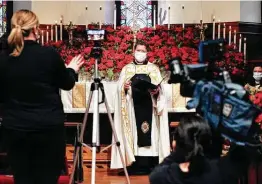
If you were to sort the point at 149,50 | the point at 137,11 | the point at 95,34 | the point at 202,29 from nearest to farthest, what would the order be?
the point at 95,34 → the point at 149,50 → the point at 202,29 → the point at 137,11

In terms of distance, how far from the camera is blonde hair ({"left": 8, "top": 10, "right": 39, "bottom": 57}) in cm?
320

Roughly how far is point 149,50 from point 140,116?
43.8 inches

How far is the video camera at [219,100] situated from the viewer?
2.27 meters

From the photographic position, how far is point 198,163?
2354 mm

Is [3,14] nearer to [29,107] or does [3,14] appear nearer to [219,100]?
[29,107]

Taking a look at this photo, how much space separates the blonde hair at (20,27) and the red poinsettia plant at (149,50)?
380 cm

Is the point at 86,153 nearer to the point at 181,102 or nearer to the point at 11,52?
the point at 181,102

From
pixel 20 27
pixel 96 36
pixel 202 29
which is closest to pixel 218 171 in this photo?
pixel 20 27

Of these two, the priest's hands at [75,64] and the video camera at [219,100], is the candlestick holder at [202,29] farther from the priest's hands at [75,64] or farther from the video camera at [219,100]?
the video camera at [219,100]

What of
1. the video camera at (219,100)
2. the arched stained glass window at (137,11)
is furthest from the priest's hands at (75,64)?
the arched stained glass window at (137,11)

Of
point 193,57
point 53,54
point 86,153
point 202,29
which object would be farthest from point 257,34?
point 53,54

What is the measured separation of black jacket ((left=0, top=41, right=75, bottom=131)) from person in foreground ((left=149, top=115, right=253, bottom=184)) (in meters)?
1.02

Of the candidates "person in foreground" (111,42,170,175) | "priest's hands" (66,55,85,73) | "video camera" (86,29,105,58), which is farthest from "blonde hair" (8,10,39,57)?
"person in foreground" (111,42,170,175)

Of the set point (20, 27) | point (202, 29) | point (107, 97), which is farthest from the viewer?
point (202, 29)
